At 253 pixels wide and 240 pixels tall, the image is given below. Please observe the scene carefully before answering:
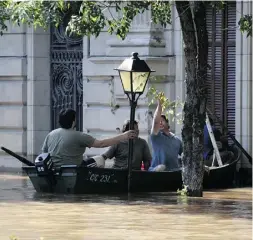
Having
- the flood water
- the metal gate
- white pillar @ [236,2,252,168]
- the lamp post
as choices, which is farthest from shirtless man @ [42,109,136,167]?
the metal gate

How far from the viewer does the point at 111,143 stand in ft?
65.5

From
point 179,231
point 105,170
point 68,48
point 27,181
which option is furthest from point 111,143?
point 68,48

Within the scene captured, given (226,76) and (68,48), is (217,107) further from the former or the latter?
(68,48)

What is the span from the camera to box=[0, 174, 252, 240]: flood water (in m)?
14.5

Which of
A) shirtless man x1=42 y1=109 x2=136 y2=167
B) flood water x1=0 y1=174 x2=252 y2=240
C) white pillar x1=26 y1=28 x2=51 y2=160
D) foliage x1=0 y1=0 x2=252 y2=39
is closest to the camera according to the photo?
flood water x1=0 y1=174 x2=252 y2=240

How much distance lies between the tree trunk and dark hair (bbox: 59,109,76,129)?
1632mm

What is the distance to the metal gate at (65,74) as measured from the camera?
26.9 meters

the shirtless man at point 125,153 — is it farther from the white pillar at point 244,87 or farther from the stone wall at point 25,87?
the stone wall at point 25,87

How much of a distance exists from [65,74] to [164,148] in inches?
255

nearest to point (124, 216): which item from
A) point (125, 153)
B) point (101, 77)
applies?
point (125, 153)

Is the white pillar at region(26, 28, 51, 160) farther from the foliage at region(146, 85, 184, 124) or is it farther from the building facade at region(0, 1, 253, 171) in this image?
the foliage at region(146, 85, 184, 124)

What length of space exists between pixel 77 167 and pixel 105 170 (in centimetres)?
50

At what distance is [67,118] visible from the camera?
2009cm

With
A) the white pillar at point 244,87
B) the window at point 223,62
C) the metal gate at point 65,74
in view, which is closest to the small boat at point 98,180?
the white pillar at point 244,87
